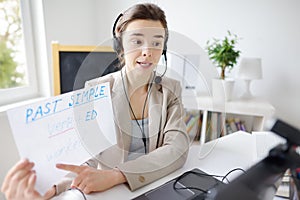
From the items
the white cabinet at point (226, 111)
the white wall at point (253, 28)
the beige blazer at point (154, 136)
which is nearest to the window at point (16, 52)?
the white wall at point (253, 28)

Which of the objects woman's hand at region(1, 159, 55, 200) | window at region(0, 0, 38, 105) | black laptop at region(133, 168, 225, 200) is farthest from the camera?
window at region(0, 0, 38, 105)

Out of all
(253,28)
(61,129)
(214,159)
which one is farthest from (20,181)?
(253,28)

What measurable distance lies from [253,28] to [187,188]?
4.80ft

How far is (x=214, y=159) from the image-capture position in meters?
0.71

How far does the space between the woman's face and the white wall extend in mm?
931

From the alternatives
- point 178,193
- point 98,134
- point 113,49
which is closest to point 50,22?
point 113,49

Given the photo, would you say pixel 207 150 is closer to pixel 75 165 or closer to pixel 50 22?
pixel 75 165

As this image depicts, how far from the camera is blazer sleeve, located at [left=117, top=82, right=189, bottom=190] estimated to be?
0.57 meters

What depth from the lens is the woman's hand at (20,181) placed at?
0.35 meters

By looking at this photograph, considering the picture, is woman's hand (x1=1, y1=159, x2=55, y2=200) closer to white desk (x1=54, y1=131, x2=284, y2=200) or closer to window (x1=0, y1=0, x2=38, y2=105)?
white desk (x1=54, y1=131, x2=284, y2=200)

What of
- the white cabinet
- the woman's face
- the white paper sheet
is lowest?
the white cabinet

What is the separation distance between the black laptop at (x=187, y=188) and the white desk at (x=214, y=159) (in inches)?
1.3

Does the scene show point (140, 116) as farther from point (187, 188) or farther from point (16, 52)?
point (16, 52)

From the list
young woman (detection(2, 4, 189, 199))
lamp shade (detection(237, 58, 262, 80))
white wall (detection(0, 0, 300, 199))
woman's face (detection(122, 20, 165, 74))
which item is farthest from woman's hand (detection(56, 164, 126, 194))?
lamp shade (detection(237, 58, 262, 80))
